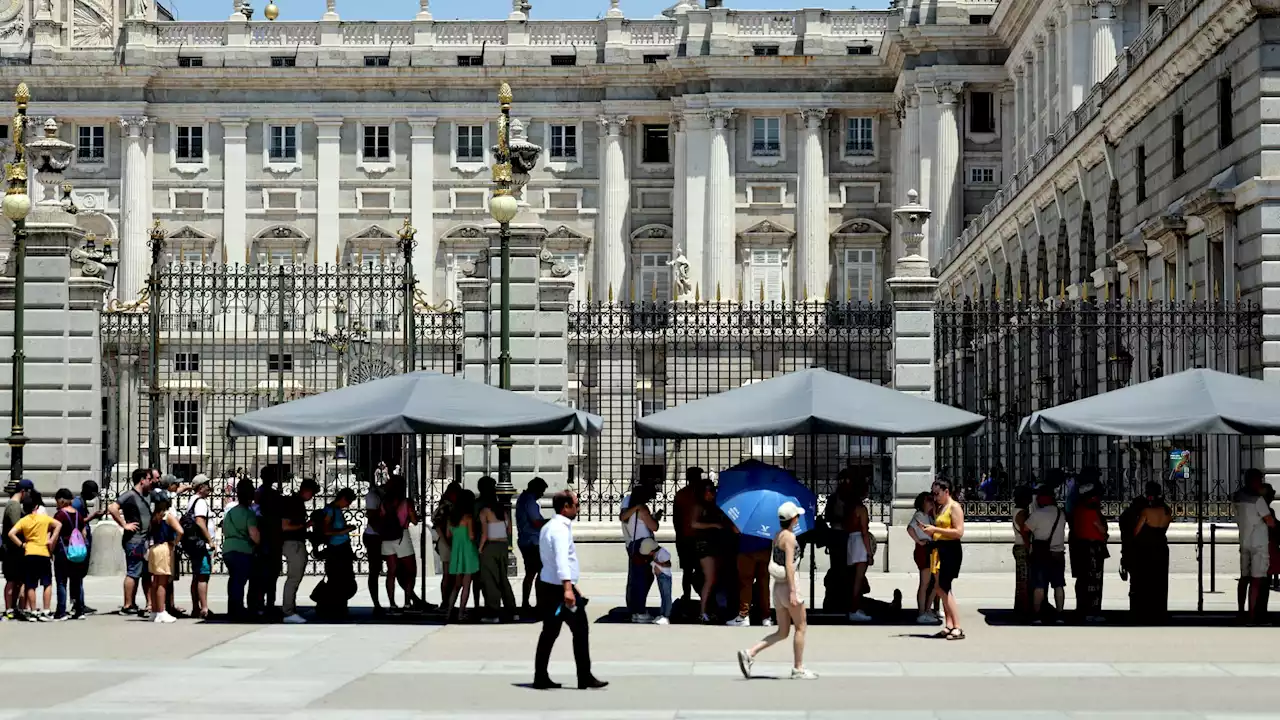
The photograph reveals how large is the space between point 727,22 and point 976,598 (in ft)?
206

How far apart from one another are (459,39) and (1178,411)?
226ft

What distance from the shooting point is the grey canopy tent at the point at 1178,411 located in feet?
74.9

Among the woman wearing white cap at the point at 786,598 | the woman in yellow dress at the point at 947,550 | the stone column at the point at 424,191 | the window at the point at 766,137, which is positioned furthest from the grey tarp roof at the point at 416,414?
the window at the point at 766,137

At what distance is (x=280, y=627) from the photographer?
914 inches

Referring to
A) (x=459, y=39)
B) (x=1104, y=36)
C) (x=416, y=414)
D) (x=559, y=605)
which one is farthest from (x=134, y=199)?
(x=559, y=605)

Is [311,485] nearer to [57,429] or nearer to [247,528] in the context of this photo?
[247,528]

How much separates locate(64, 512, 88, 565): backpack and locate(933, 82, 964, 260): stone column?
2313 inches

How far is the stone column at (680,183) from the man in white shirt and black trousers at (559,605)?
68.9 m

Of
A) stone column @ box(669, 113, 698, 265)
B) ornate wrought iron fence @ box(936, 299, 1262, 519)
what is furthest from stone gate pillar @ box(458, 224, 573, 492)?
stone column @ box(669, 113, 698, 265)

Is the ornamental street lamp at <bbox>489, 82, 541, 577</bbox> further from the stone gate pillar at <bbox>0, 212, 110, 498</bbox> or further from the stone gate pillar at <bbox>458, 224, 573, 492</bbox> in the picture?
the stone gate pillar at <bbox>0, 212, 110, 498</bbox>

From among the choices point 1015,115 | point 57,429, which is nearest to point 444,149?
point 1015,115

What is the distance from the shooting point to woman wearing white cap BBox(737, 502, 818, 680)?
18.2 m

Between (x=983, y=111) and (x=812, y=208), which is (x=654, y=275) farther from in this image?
(x=983, y=111)

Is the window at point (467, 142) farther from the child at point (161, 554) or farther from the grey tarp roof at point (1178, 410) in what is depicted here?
the grey tarp roof at point (1178, 410)
